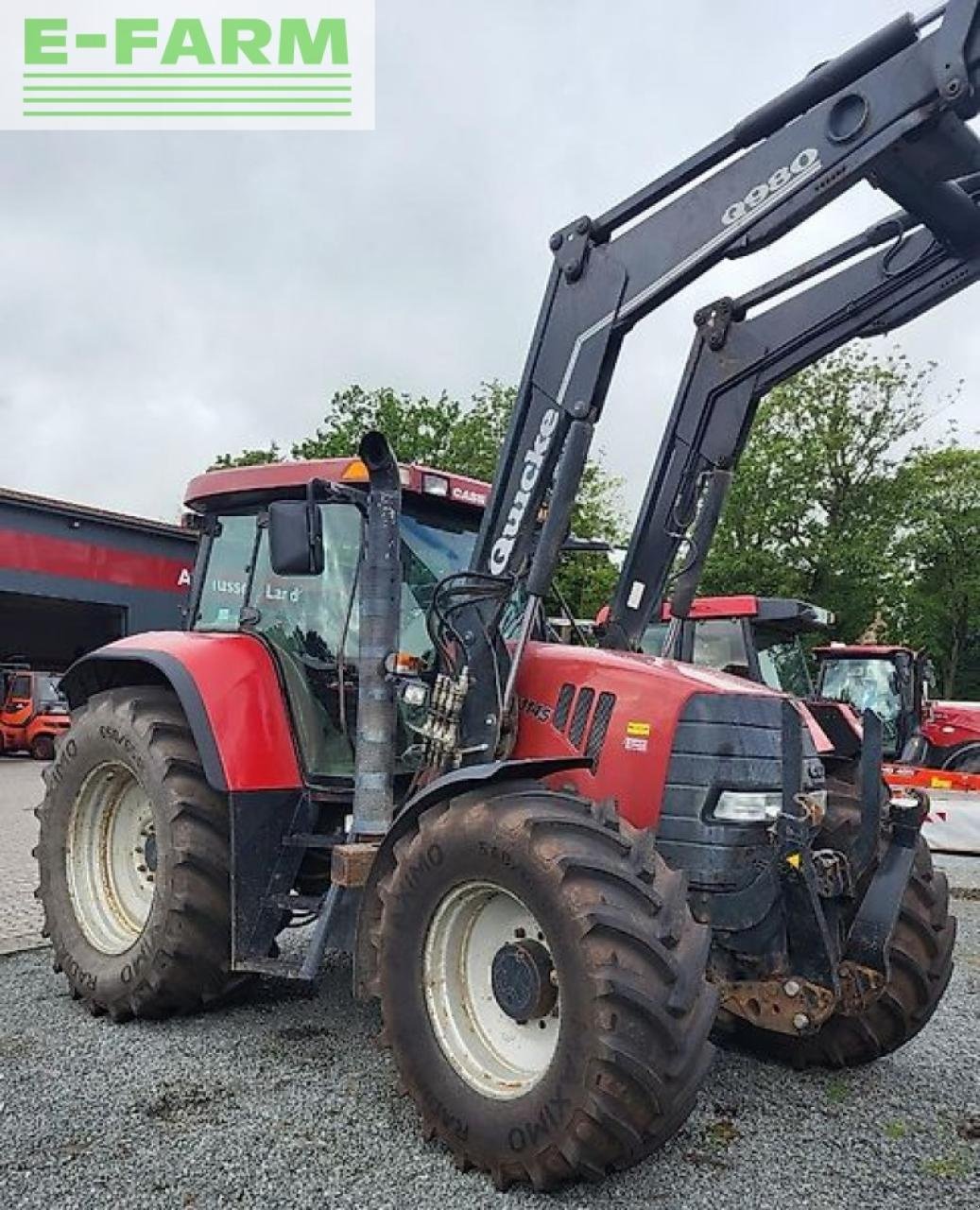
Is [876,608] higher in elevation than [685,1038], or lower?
higher

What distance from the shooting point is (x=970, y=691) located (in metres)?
31.6

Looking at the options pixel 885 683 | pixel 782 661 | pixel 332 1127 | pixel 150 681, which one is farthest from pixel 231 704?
pixel 885 683

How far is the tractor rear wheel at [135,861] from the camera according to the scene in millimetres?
4379

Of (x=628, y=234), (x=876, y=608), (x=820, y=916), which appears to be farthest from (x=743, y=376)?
(x=876, y=608)

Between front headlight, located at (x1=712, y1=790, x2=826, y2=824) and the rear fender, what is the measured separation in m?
1.82

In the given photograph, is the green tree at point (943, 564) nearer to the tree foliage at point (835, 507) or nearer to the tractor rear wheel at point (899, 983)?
the tree foliage at point (835, 507)

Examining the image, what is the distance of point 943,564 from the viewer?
1143 inches

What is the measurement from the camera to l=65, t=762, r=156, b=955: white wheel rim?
496 cm

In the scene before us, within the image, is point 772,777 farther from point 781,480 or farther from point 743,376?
point 781,480

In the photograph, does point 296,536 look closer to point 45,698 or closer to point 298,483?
point 298,483

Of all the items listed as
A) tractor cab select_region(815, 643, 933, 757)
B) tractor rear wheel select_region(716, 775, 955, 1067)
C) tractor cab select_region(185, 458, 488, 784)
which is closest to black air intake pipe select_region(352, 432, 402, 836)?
tractor cab select_region(185, 458, 488, 784)

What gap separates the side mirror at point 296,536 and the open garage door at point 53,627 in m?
10.5

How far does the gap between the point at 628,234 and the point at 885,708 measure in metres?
11.6

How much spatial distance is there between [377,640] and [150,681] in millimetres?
1393
